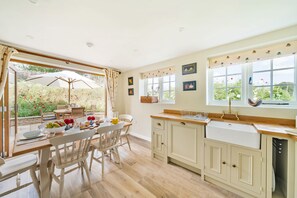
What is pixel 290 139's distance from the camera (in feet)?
3.85

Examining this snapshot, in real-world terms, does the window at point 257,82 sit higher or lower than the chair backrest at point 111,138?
higher

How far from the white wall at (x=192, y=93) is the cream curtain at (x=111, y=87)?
328mm

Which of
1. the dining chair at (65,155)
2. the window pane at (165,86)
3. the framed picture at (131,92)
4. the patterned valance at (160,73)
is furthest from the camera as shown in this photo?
the framed picture at (131,92)

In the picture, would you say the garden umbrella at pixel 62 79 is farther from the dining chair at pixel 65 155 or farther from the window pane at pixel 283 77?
the window pane at pixel 283 77

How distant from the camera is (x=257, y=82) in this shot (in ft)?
6.01

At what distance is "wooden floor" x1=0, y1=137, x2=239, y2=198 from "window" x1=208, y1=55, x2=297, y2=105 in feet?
4.79

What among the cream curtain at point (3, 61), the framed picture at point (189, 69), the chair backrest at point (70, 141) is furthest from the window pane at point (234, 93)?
the cream curtain at point (3, 61)

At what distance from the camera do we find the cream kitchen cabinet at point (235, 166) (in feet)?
4.35

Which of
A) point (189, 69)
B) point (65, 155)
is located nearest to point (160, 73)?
point (189, 69)

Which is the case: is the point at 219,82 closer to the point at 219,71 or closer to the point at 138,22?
the point at 219,71

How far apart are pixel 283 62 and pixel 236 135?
4.44ft

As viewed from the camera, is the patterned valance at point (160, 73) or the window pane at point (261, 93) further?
the patterned valance at point (160, 73)

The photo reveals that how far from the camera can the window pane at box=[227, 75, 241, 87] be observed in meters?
1.99

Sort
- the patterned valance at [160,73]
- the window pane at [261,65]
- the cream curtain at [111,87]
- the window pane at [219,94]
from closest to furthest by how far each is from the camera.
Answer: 1. the window pane at [261,65]
2. the window pane at [219,94]
3. the patterned valance at [160,73]
4. the cream curtain at [111,87]
